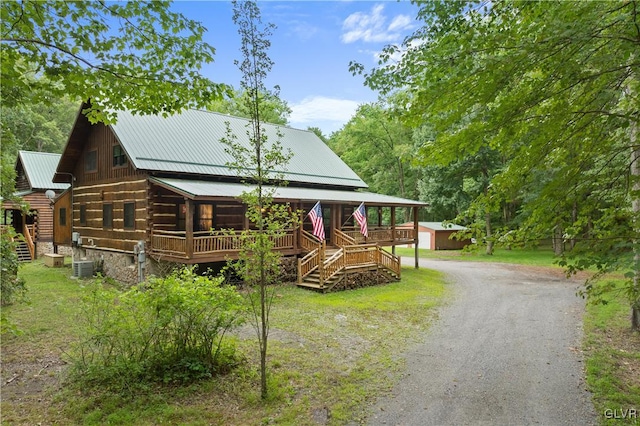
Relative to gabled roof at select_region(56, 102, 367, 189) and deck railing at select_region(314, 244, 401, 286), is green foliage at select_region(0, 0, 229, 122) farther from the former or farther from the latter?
deck railing at select_region(314, 244, 401, 286)

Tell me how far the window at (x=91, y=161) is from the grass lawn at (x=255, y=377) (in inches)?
342

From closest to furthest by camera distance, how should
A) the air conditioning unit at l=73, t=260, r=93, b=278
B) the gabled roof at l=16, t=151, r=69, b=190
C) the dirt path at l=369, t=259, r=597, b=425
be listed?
1. the dirt path at l=369, t=259, r=597, b=425
2. the air conditioning unit at l=73, t=260, r=93, b=278
3. the gabled roof at l=16, t=151, r=69, b=190

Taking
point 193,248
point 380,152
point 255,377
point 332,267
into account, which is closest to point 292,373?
point 255,377

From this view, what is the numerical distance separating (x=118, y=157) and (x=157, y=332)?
43.7 feet

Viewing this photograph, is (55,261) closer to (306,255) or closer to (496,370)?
(306,255)

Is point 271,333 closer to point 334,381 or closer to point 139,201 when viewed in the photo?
point 334,381

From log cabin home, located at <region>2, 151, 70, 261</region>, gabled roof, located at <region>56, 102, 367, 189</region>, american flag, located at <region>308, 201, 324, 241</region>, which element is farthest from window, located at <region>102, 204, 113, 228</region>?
american flag, located at <region>308, 201, 324, 241</region>

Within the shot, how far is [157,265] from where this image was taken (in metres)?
15.3

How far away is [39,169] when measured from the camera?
26.5 meters

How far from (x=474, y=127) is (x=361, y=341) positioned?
552 cm

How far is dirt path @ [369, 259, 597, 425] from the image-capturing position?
18.2 feet

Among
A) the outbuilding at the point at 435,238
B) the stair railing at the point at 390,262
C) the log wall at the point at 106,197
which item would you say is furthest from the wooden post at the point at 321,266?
the outbuilding at the point at 435,238

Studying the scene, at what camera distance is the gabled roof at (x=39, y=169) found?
2528cm

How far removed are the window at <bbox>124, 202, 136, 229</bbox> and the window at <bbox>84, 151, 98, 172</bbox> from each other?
3.55 metres
